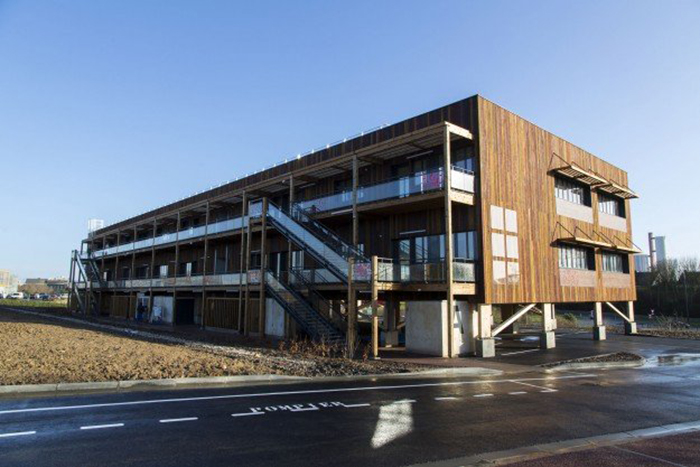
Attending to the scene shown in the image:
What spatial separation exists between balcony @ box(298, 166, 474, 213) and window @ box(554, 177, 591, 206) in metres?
9.35

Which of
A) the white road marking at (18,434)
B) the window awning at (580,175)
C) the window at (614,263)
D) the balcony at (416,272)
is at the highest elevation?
the window awning at (580,175)

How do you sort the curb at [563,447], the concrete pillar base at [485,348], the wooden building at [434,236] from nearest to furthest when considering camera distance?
the curb at [563,447] < the concrete pillar base at [485,348] < the wooden building at [434,236]

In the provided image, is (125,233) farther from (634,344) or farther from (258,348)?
(634,344)

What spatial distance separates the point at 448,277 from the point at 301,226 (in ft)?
27.3

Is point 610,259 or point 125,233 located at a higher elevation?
point 125,233

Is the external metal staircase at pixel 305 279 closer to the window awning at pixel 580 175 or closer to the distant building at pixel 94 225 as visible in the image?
the window awning at pixel 580 175

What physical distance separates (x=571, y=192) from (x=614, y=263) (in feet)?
26.1

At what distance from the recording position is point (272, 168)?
32.4m

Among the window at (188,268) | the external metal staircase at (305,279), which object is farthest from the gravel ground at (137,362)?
the window at (188,268)

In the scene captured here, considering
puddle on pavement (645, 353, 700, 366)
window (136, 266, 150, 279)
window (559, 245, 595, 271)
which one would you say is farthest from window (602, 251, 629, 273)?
window (136, 266, 150, 279)

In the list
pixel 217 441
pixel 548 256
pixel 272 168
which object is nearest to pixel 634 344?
pixel 548 256

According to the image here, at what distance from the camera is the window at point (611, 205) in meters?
32.6

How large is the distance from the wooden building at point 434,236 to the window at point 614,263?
0.45 feet

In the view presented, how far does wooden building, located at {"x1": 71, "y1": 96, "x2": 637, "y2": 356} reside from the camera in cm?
1973
